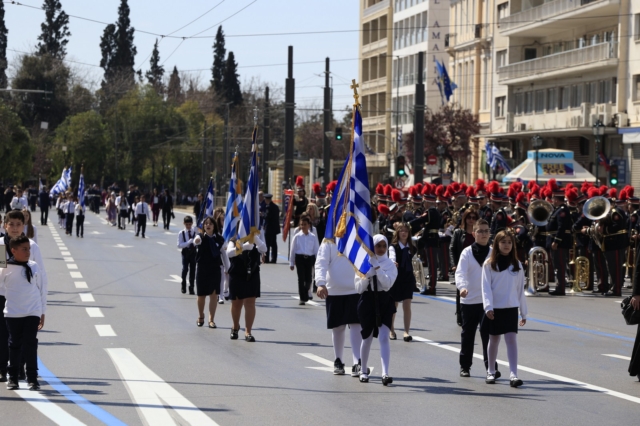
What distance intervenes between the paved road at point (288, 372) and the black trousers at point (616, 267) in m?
2.07

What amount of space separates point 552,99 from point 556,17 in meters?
4.58

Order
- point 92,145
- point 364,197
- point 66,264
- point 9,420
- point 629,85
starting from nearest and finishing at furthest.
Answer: point 9,420
point 364,197
point 66,264
point 629,85
point 92,145

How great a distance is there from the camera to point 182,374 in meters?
12.4

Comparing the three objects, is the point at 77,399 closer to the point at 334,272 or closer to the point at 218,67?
the point at 334,272

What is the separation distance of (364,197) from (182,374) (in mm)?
2758

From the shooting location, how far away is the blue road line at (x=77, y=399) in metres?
9.73

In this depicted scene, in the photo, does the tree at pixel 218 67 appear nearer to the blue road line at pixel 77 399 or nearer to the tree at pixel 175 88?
the tree at pixel 175 88

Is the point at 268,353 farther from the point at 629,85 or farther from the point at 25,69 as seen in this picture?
the point at 25,69

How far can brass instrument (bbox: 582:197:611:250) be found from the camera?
24.2 metres

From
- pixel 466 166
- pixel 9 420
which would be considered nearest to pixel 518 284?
pixel 9 420

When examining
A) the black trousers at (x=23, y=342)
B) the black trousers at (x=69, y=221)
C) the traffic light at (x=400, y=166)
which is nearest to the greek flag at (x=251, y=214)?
the black trousers at (x=23, y=342)

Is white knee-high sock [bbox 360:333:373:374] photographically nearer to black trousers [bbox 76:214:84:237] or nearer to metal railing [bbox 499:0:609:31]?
black trousers [bbox 76:214:84:237]

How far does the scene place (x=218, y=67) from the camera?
5531 inches

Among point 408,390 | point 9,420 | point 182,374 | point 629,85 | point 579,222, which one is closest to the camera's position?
point 9,420
